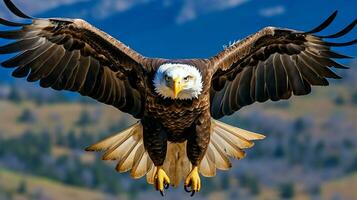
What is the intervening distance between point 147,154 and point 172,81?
1.55m

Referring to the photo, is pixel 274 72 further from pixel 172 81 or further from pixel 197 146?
pixel 172 81

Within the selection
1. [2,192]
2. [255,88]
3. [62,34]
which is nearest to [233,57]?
[255,88]

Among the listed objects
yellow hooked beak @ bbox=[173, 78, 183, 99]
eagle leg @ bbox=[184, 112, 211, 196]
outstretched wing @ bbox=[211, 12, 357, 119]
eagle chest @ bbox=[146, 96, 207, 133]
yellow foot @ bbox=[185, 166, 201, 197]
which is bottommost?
yellow foot @ bbox=[185, 166, 201, 197]

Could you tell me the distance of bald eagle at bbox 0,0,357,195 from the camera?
1141 cm

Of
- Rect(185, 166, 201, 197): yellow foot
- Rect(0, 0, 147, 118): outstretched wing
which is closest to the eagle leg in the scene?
Rect(185, 166, 201, 197): yellow foot

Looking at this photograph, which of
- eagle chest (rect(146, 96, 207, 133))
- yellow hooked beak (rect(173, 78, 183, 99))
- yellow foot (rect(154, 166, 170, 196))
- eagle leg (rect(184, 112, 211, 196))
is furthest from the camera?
yellow foot (rect(154, 166, 170, 196))

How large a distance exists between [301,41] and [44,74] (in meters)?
2.44

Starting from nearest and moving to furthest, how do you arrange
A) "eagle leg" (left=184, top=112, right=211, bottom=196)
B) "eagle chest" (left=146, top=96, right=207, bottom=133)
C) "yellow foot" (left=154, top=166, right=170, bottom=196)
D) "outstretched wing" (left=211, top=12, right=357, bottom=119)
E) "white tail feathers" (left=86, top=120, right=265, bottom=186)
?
"eagle chest" (left=146, top=96, right=207, bottom=133) → "eagle leg" (left=184, top=112, right=211, bottom=196) → "yellow foot" (left=154, top=166, right=170, bottom=196) → "outstretched wing" (left=211, top=12, right=357, bottom=119) → "white tail feathers" (left=86, top=120, right=265, bottom=186)

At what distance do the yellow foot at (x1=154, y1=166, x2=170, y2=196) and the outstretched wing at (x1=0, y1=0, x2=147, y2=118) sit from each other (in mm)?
591

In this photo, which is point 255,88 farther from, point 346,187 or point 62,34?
point 346,187

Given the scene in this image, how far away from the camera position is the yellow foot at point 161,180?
11.8 meters

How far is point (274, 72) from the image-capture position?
12438 mm

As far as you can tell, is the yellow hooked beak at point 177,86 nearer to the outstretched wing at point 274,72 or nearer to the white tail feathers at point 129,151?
the outstretched wing at point 274,72

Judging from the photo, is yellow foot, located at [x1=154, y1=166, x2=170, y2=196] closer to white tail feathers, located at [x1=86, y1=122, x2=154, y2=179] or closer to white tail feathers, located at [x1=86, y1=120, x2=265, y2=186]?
white tail feathers, located at [x1=86, y1=120, x2=265, y2=186]
